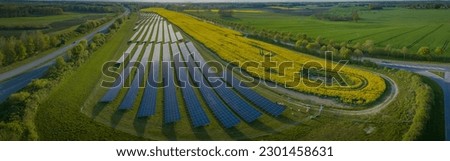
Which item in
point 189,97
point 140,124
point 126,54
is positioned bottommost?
point 140,124

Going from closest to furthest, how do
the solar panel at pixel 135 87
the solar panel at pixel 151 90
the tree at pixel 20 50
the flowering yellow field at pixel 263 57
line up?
the solar panel at pixel 151 90, the solar panel at pixel 135 87, the flowering yellow field at pixel 263 57, the tree at pixel 20 50

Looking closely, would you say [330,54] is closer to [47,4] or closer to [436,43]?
[436,43]

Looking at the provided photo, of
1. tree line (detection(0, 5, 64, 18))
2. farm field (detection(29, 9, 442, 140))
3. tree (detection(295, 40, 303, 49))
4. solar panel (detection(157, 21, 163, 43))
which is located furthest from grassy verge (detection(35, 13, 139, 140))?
tree (detection(295, 40, 303, 49))

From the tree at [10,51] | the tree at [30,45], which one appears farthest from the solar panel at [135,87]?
the tree at [10,51]

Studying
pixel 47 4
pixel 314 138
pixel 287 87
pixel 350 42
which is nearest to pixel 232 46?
pixel 287 87

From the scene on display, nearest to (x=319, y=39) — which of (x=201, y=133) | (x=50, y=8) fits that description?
(x=201, y=133)

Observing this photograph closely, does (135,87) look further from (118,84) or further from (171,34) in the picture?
(171,34)

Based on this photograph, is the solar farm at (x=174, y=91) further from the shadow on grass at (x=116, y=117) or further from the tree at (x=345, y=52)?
the tree at (x=345, y=52)
